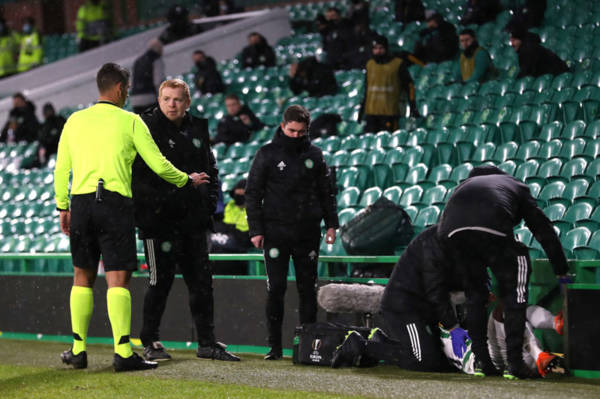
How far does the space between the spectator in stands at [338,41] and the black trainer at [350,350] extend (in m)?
9.36

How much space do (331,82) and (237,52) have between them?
17.2 feet

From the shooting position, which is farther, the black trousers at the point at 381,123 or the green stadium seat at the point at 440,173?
the black trousers at the point at 381,123

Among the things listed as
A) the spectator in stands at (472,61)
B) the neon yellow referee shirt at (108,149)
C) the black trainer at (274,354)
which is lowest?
the black trainer at (274,354)

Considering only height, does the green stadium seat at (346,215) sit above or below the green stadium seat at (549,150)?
below

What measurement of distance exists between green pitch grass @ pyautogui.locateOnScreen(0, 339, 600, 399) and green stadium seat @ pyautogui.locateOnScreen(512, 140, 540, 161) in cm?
417

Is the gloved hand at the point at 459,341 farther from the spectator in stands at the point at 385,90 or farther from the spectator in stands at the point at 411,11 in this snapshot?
the spectator in stands at the point at 411,11

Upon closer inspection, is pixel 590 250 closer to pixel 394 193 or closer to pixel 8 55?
pixel 394 193

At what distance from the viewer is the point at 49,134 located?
16.0 m

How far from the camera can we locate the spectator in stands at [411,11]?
1627 cm

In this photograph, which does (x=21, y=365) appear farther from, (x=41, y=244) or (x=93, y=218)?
(x=41, y=244)

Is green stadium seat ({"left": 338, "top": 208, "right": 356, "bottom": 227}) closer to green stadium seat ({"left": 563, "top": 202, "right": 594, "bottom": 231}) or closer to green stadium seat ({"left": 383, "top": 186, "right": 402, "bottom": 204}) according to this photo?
green stadium seat ({"left": 383, "top": 186, "right": 402, "bottom": 204})

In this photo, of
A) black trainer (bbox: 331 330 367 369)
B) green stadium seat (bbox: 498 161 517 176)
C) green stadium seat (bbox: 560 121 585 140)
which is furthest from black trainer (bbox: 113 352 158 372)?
green stadium seat (bbox: 560 121 585 140)

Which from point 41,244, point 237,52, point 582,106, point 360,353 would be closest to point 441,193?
point 582,106

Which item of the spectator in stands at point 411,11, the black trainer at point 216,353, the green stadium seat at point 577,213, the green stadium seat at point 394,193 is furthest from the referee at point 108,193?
the spectator in stands at point 411,11
